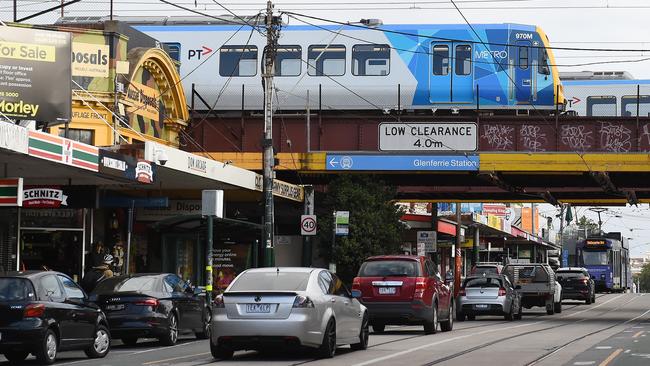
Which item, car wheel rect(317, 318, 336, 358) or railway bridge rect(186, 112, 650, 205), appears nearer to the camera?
car wheel rect(317, 318, 336, 358)

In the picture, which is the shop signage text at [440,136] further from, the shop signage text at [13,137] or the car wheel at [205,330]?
the shop signage text at [13,137]

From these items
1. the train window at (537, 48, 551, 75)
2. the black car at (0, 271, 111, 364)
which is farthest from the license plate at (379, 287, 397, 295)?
the train window at (537, 48, 551, 75)

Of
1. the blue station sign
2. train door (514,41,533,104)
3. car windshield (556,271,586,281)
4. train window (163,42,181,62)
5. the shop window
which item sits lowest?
car windshield (556,271,586,281)

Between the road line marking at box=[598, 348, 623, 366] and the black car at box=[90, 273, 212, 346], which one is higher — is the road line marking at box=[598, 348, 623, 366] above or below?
below

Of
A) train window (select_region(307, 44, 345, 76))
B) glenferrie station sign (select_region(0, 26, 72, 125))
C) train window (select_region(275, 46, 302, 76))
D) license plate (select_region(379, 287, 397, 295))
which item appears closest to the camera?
license plate (select_region(379, 287, 397, 295))

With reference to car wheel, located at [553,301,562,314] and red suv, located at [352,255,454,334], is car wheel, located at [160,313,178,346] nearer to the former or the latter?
red suv, located at [352,255,454,334]

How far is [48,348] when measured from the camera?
18.0 m

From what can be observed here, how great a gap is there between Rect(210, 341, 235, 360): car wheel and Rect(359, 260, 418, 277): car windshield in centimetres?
824

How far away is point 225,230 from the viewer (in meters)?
33.3

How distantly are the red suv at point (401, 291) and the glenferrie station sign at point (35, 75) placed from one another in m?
8.15

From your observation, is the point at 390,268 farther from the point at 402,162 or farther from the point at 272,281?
the point at 402,162

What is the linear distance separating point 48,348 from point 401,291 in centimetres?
1010

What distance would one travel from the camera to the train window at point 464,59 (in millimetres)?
38781

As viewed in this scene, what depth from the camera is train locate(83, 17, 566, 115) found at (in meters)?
38.7
